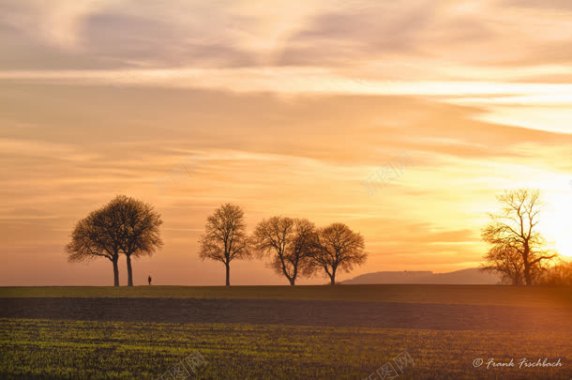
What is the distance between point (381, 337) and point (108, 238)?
259ft

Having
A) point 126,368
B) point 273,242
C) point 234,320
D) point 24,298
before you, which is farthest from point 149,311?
point 273,242

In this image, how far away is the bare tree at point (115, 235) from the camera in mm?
113062

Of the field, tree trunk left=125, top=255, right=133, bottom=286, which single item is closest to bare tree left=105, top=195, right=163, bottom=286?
tree trunk left=125, top=255, right=133, bottom=286

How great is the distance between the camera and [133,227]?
114 m

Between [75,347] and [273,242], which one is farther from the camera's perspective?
[273,242]

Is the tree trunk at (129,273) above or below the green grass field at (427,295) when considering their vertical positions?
above

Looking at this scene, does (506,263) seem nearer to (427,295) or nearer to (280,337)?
(427,295)

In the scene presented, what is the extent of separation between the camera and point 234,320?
53.5 meters

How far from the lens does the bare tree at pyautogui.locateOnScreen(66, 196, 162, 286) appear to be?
11306cm

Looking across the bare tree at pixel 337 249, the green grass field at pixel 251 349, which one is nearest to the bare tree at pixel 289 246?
the bare tree at pixel 337 249

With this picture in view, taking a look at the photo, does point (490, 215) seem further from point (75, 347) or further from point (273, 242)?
point (75, 347)

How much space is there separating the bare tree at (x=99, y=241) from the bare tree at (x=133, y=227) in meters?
1.02

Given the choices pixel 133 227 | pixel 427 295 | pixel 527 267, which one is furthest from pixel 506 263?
pixel 133 227

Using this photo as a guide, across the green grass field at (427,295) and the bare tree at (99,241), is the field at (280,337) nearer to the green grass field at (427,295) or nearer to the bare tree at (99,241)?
the green grass field at (427,295)
